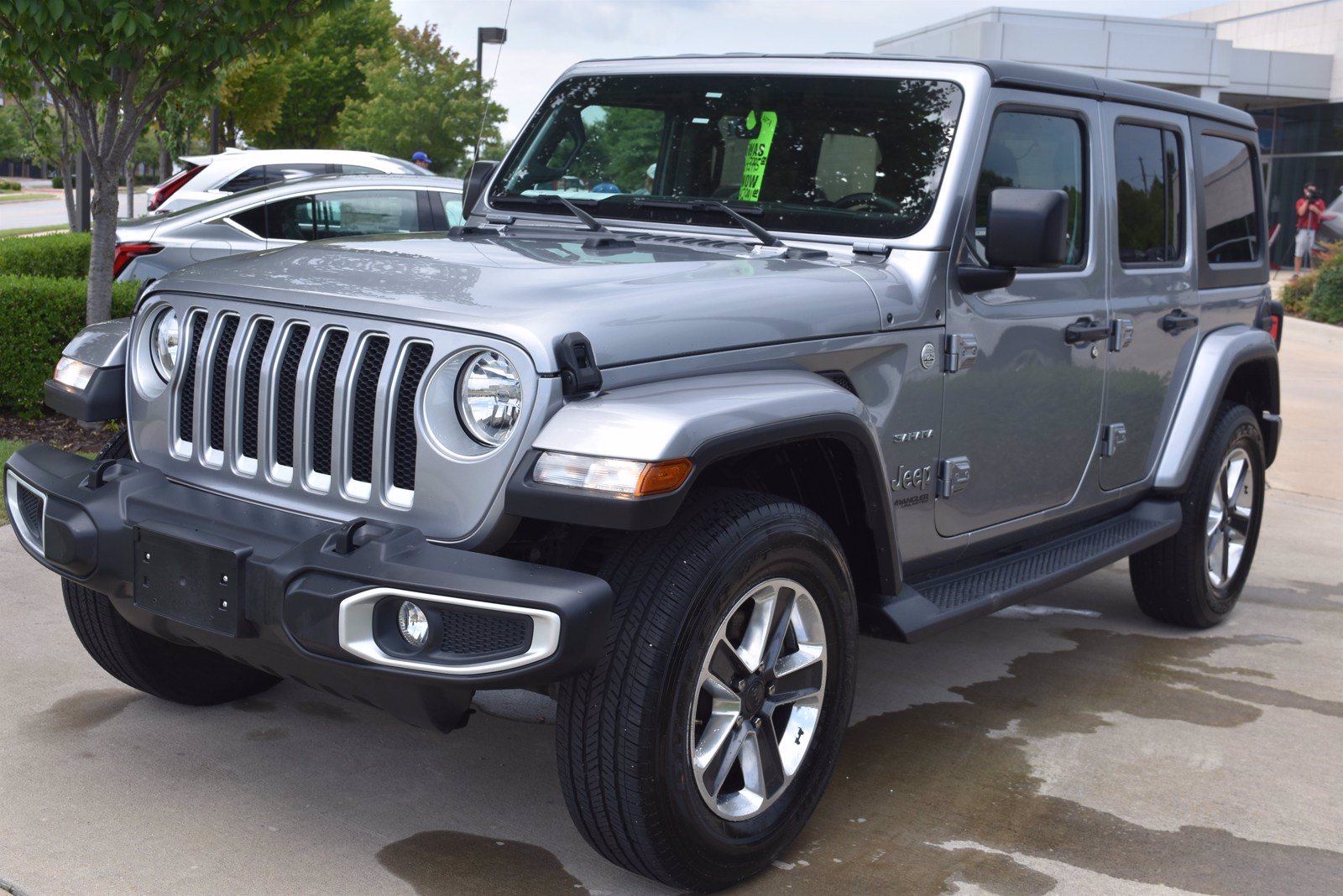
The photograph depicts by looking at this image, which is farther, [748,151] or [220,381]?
[748,151]

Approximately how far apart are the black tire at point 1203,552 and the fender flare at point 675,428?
2.47m

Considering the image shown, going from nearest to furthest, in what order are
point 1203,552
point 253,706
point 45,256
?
point 253,706 < point 1203,552 < point 45,256

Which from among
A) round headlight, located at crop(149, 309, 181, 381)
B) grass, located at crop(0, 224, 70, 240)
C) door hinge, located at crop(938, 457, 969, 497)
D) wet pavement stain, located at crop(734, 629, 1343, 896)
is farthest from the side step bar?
grass, located at crop(0, 224, 70, 240)

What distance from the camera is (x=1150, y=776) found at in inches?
156

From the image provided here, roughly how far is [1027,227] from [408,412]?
1.72m

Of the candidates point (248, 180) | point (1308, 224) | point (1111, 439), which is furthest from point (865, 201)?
point (1308, 224)

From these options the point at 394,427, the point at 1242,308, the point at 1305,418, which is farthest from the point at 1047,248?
the point at 1305,418

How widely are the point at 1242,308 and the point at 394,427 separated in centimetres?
393

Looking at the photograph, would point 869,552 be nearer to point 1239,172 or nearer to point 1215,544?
point 1215,544

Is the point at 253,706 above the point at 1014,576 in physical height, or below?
below

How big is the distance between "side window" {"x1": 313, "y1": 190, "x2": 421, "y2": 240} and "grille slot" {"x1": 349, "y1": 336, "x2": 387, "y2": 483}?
8044 millimetres

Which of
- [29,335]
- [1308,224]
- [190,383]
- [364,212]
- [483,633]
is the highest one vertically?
[364,212]

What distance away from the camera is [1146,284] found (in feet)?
15.7

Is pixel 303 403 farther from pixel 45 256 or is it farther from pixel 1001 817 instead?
pixel 45 256
